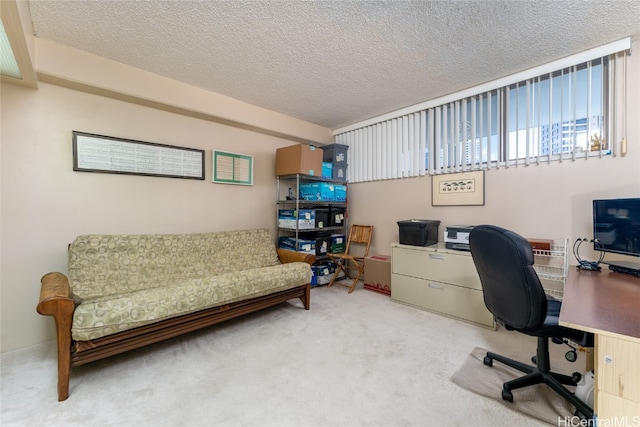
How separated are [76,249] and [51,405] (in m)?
1.15

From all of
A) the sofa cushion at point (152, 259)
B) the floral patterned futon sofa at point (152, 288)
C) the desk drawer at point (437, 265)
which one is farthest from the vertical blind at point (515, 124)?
the sofa cushion at point (152, 259)

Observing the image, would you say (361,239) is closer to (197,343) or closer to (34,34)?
(197,343)

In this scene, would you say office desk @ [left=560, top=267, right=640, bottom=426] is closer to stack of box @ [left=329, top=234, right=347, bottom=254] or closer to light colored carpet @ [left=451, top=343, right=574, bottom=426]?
light colored carpet @ [left=451, top=343, right=574, bottom=426]

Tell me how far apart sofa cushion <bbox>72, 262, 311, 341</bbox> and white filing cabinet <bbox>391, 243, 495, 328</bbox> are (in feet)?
3.99

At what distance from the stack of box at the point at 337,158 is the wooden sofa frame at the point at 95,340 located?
2374 millimetres

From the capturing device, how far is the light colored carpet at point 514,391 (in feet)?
4.77

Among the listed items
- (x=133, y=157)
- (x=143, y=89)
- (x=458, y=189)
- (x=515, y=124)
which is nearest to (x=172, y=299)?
(x=133, y=157)

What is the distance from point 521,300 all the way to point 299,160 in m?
2.74

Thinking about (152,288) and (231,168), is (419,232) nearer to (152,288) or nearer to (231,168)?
(231,168)

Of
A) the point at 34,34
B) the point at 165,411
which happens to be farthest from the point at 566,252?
the point at 34,34

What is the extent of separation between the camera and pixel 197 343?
225cm

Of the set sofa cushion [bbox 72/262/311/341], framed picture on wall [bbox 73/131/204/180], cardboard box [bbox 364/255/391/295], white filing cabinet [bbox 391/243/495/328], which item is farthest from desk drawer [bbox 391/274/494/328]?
framed picture on wall [bbox 73/131/204/180]

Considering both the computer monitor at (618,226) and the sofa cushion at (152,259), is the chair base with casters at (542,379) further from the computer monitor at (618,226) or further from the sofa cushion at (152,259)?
the sofa cushion at (152,259)

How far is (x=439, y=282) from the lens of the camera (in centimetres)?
282
